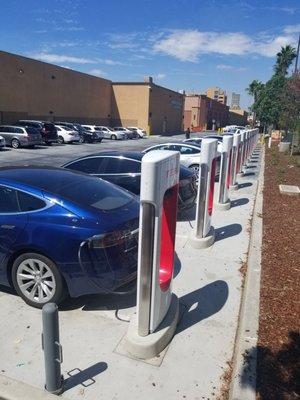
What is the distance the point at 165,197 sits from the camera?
12.2ft

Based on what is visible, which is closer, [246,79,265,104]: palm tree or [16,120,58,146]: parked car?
[16,120,58,146]: parked car

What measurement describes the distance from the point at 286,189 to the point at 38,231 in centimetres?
948

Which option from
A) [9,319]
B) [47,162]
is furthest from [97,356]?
[47,162]

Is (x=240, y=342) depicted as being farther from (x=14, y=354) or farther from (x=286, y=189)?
(x=286, y=189)

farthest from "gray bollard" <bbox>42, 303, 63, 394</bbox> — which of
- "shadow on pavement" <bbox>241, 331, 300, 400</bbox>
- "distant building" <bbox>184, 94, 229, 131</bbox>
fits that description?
"distant building" <bbox>184, 94, 229, 131</bbox>

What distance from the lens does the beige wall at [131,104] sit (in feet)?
184

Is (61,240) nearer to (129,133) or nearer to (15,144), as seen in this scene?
(15,144)

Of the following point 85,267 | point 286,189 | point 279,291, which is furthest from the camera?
point 286,189

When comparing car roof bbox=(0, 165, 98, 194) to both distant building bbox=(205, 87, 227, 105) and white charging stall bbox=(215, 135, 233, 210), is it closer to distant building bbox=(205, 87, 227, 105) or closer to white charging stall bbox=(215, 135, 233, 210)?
white charging stall bbox=(215, 135, 233, 210)

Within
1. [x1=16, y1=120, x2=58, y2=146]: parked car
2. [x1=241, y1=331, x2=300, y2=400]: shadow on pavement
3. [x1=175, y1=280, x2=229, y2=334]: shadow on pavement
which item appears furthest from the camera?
[x1=16, y1=120, x2=58, y2=146]: parked car

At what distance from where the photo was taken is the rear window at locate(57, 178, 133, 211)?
177 inches

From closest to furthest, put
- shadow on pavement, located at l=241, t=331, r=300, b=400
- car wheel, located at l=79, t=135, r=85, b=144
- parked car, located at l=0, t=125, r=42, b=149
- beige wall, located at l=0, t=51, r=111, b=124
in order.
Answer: shadow on pavement, located at l=241, t=331, r=300, b=400, parked car, located at l=0, t=125, r=42, b=149, beige wall, located at l=0, t=51, r=111, b=124, car wheel, located at l=79, t=135, r=85, b=144

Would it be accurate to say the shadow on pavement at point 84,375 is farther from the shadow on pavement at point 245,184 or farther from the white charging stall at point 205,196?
the shadow on pavement at point 245,184

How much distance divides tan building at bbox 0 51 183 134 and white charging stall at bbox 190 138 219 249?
30671mm
